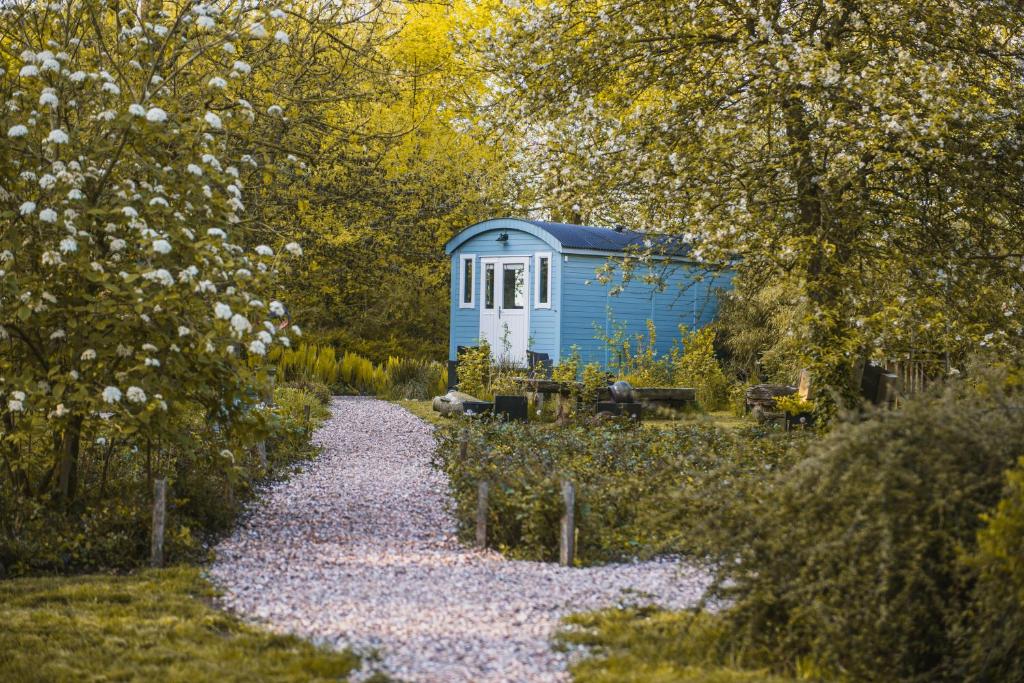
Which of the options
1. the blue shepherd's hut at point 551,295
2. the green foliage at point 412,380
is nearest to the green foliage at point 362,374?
the green foliage at point 412,380

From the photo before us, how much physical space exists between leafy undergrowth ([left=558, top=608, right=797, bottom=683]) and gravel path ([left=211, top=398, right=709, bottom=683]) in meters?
0.15

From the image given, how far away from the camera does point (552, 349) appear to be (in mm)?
18516

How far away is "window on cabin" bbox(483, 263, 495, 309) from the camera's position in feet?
64.3

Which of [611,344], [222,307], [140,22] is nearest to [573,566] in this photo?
[222,307]

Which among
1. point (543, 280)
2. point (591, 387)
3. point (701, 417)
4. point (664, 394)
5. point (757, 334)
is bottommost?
point (701, 417)

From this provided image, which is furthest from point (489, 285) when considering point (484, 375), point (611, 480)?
point (611, 480)

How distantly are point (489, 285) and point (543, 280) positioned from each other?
135 centimetres

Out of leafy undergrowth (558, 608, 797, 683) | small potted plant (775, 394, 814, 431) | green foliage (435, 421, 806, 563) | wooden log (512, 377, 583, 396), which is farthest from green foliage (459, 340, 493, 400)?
leafy undergrowth (558, 608, 797, 683)

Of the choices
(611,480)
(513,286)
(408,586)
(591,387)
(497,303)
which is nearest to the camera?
(408,586)

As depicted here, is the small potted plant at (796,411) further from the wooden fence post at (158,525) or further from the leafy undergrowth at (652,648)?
the wooden fence post at (158,525)

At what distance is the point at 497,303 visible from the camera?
64.1 feet

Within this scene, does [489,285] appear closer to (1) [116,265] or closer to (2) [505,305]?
(2) [505,305]

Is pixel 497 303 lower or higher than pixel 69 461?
higher

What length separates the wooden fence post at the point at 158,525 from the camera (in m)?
5.75
